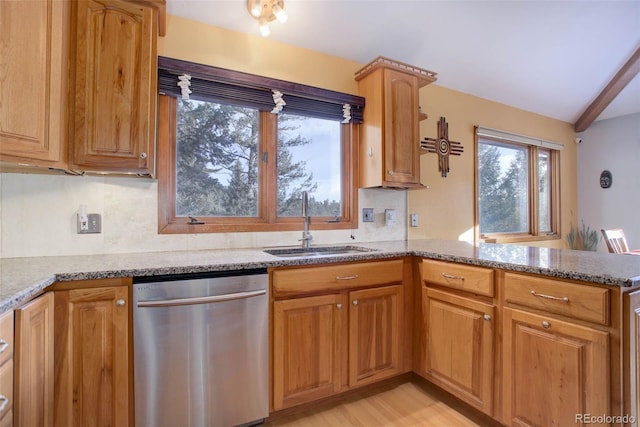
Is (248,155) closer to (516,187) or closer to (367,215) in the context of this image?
(367,215)

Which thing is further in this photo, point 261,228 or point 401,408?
point 261,228

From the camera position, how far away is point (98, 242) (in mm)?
1765

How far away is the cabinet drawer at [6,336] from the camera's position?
3.03 feet

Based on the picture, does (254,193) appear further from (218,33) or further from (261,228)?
(218,33)

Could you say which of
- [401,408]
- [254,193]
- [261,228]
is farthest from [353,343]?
[254,193]

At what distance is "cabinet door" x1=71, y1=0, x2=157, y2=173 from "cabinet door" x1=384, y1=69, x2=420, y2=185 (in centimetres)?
154

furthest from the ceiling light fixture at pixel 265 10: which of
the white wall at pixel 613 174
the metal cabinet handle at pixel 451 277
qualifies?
the white wall at pixel 613 174

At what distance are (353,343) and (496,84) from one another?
9.54 ft

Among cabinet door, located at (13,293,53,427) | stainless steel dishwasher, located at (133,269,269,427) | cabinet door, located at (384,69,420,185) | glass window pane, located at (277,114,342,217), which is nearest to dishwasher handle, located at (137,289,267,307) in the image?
stainless steel dishwasher, located at (133,269,269,427)

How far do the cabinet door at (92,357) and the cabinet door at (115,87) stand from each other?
648 mm

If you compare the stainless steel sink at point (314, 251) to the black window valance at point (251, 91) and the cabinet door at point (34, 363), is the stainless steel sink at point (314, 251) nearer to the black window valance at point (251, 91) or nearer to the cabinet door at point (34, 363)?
the black window valance at point (251, 91)

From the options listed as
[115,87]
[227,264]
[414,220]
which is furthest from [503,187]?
[115,87]

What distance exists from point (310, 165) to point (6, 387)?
1.96 metres

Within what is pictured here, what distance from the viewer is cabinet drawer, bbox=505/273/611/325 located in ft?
3.92
